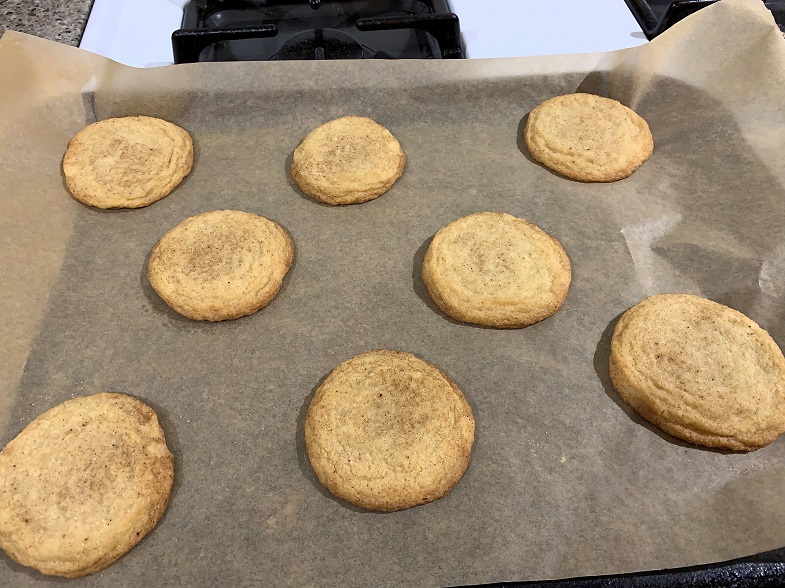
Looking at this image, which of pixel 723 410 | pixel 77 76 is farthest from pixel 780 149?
pixel 77 76

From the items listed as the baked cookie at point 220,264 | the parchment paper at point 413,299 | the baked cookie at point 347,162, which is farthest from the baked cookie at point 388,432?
the baked cookie at point 347,162

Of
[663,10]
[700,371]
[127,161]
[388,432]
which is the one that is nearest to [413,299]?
[388,432]

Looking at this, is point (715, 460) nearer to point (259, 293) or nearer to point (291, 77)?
point (259, 293)

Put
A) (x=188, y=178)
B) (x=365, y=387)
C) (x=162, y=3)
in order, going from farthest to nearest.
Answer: (x=162, y=3)
(x=188, y=178)
(x=365, y=387)

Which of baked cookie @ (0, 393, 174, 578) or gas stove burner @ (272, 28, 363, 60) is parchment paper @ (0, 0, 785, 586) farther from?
gas stove burner @ (272, 28, 363, 60)

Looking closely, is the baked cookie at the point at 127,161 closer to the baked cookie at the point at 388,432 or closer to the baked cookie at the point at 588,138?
the baked cookie at the point at 388,432

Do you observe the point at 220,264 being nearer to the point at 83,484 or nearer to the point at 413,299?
the point at 413,299

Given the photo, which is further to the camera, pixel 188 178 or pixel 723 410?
pixel 188 178
